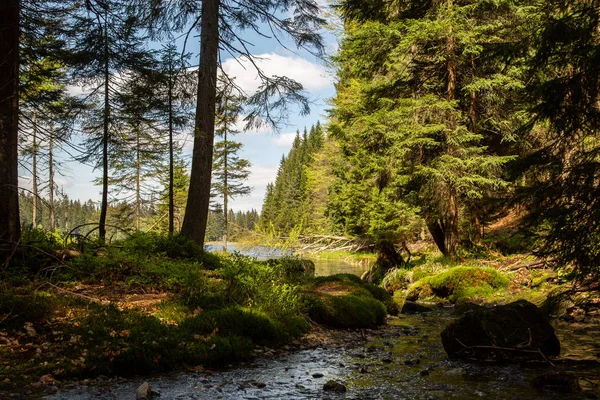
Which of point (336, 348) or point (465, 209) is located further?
point (465, 209)

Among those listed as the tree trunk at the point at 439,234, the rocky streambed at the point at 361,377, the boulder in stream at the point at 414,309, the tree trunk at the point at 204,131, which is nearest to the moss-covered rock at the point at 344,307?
the boulder in stream at the point at 414,309

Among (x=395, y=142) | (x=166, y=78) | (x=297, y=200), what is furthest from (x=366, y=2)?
Result: (x=297, y=200)

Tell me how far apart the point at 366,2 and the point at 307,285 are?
9655 mm

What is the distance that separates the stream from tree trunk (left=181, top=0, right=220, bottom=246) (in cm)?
640

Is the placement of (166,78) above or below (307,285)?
above

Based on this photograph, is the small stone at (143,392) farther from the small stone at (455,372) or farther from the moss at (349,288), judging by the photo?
the moss at (349,288)

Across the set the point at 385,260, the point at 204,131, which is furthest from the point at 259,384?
the point at 385,260

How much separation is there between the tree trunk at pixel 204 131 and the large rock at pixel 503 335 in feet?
27.3

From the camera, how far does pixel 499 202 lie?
248 inches

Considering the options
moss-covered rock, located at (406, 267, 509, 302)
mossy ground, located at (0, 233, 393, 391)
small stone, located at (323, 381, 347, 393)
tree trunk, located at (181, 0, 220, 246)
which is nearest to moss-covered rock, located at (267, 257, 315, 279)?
mossy ground, located at (0, 233, 393, 391)

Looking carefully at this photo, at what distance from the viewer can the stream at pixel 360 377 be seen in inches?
184

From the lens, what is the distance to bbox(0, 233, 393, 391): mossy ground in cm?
527

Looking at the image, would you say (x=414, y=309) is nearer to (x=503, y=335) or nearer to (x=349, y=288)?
(x=349, y=288)

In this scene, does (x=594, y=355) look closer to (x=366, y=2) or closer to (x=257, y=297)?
(x=257, y=297)
